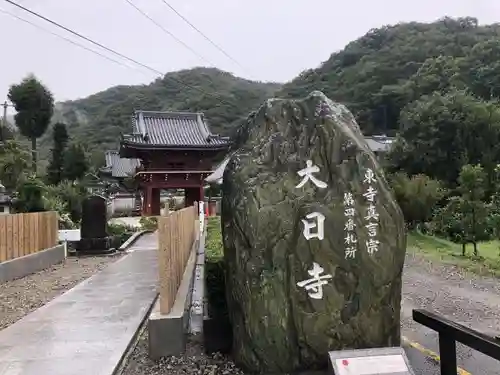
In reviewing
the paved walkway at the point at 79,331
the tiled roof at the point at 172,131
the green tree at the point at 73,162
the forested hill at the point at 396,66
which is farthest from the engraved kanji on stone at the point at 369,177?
the forested hill at the point at 396,66

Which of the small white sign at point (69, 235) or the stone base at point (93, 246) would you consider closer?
the stone base at point (93, 246)

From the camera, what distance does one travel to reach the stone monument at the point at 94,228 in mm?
15859

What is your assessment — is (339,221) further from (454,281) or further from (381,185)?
(454,281)

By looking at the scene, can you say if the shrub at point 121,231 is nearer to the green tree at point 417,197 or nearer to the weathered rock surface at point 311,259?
the green tree at point 417,197

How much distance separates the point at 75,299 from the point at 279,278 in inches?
206

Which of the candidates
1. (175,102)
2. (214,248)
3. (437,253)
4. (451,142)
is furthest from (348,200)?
(175,102)

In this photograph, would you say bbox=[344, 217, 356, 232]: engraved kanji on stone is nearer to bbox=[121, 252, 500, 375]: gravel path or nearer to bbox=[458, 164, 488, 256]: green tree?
bbox=[121, 252, 500, 375]: gravel path

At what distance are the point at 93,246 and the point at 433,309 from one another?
11859 mm

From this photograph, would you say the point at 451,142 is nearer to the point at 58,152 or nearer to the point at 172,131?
the point at 172,131

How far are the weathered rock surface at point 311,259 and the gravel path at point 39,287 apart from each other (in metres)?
4.23

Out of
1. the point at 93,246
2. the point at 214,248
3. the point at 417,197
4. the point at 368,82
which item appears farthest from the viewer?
the point at 368,82

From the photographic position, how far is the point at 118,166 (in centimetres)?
4850

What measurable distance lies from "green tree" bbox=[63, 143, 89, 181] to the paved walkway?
98.9 ft

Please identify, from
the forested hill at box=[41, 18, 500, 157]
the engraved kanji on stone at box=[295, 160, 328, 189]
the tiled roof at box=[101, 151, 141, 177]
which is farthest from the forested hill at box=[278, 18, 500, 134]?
the engraved kanji on stone at box=[295, 160, 328, 189]
